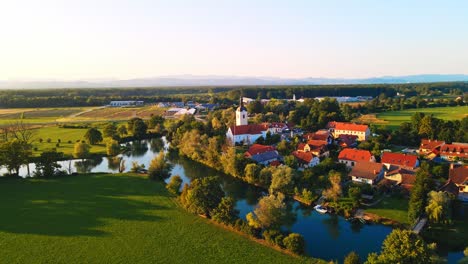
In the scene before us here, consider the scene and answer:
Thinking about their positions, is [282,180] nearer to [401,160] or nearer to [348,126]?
[401,160]

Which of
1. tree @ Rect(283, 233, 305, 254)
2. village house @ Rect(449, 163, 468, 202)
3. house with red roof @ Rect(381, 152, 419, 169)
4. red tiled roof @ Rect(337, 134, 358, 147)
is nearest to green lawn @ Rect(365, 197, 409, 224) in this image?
village house @ Rect(449, 163, 468, 202)

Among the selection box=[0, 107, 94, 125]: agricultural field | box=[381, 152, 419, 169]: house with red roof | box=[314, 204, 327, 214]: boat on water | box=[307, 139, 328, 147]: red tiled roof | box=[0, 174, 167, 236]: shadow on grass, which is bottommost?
box=[314, 204, 327, 214]: boat on water

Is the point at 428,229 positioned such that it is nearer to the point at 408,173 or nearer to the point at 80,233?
the point at 408,173

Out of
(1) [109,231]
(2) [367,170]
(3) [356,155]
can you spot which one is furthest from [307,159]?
(1) [109,231]

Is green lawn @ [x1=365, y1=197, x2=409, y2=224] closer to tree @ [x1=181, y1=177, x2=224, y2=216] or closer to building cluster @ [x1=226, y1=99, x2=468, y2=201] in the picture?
building cluster @ [x1=226, y1=99, x2=468, y2=201]

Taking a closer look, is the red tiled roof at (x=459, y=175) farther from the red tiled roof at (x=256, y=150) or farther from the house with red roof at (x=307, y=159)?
the red tiled roof at (x=256, y=150)

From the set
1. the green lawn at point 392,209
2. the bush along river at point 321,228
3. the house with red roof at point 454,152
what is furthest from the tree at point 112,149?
the house with red roof at point 454,152
